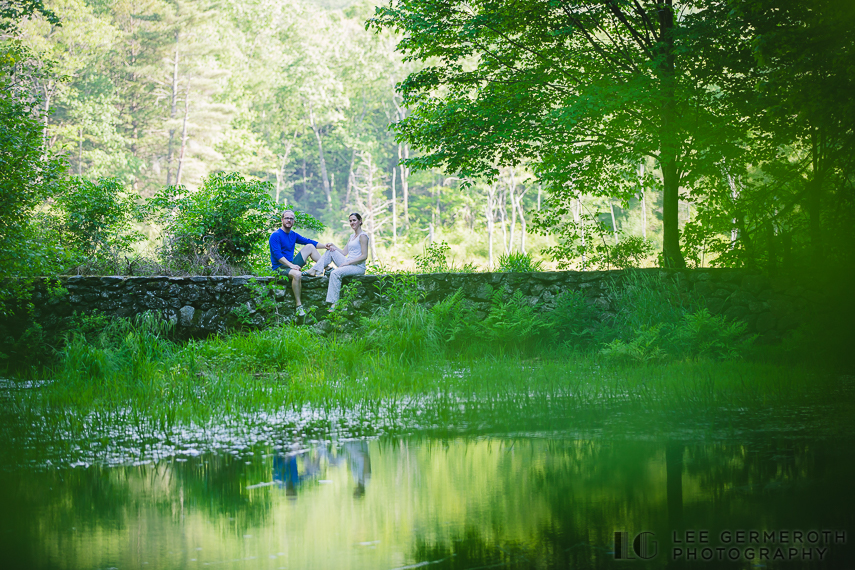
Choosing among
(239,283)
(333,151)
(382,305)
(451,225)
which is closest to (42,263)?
(239,283)

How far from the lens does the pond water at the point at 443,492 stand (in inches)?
119

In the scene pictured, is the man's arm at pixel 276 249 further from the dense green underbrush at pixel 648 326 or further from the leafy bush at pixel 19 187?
the dense green underbrush at pixel 648 326

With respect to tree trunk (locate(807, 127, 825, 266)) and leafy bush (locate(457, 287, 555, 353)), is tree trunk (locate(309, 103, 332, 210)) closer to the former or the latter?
leafy bush (locate(457, 287, 555, 353))

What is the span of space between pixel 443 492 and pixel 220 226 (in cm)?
935

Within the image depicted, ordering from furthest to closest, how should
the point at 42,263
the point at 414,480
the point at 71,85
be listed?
the point at 71,85
the point at 42,263
the point at 414,480

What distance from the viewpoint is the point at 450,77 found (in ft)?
39.0

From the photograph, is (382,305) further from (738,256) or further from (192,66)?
(192,66)

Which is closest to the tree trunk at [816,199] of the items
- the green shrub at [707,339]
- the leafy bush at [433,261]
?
the green shrub at [707,339]

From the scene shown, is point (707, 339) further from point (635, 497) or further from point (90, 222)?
point (90, 222)

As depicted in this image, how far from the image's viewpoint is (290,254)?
10.7m

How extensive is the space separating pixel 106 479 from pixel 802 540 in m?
3.61

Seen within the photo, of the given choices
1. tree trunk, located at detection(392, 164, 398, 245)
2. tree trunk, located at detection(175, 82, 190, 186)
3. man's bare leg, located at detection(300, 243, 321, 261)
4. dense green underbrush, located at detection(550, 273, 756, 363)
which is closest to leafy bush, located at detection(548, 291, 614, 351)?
dense green underbrush, located at detection(550, 273, 756, 363)

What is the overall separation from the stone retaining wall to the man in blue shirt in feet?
0.70

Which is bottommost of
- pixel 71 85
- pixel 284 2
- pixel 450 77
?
pixel 450 77
